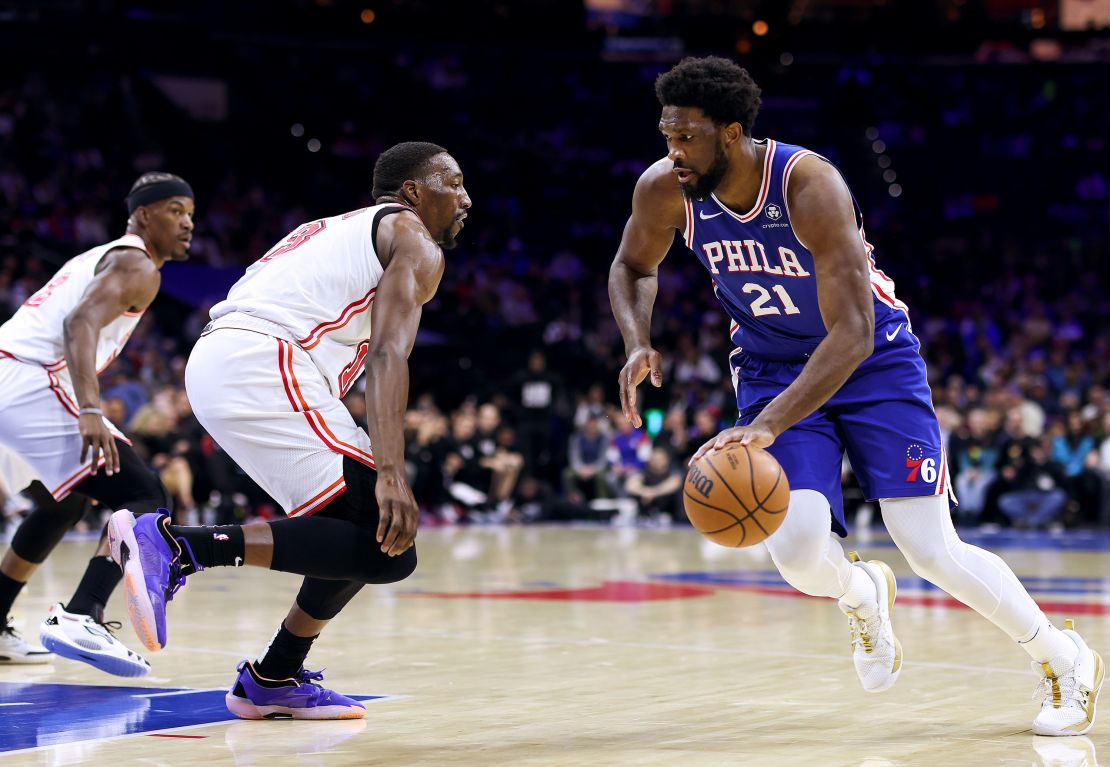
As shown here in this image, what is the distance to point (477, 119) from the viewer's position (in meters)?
26.1

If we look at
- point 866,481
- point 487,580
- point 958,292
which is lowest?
point 487,580

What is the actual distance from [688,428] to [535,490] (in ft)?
6.77

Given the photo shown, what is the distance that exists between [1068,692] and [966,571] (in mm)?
454

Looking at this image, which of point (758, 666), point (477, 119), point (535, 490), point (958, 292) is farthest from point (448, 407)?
point (758, 666)

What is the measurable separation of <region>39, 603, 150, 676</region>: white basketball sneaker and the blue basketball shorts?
7.71ft

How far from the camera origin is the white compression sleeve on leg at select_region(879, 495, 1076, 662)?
4395mm

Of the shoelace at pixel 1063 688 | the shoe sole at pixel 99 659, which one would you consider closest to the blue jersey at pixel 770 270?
the shoelace at pixel 1063 688

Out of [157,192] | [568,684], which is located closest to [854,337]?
[568,684]

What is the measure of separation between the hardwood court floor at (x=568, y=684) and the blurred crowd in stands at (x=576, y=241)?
20.5 ft

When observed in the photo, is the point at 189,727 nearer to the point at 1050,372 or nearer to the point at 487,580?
the point at 487,580

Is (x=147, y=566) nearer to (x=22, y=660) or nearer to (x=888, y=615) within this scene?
(x=22, y=660)

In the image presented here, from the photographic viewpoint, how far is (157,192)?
5895 millimetres

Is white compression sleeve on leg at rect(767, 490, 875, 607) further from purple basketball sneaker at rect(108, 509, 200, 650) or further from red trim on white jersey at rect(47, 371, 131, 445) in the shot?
red trim on white jersey at rect(47, 371, 131, 445)

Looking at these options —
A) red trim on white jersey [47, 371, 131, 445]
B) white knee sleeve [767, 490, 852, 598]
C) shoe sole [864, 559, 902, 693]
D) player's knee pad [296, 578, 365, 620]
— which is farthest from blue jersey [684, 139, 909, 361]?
red trim on white jersey [47, 371, 131, 445]
